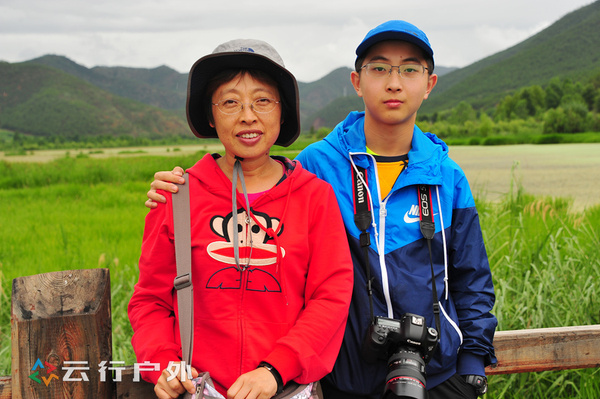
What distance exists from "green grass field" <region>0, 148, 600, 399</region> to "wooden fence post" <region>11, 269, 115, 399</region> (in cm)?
168

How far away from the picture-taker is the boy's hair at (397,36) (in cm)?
188

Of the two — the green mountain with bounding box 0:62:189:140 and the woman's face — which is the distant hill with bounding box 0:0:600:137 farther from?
the woman's face

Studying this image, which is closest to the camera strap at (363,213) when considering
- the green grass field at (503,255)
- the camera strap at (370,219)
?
the camera strap at (370,219)

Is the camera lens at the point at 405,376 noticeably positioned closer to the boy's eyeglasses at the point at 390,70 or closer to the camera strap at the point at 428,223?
the camera strap at the point at 428,223

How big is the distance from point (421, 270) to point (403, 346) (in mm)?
304

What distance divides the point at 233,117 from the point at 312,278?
0.61 meters

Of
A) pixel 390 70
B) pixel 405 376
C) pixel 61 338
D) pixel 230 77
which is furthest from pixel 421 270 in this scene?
pixel 61 338

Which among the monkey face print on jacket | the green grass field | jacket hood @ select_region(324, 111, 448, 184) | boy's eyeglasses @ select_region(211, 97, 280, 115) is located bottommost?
the green grass field

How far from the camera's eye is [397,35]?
6.18ft

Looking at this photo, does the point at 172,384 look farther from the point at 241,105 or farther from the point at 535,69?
the point at 535,69

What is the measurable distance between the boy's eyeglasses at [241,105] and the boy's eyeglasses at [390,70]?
51 cm

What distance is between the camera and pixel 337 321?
155 cm

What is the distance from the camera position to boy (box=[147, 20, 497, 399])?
1.85 metres

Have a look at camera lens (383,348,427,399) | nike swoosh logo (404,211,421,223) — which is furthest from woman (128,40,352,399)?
nike swoosh logo (404,211,421,223)
